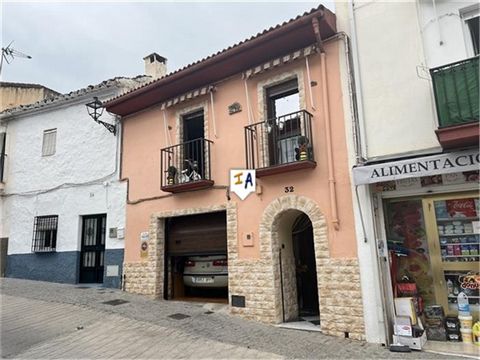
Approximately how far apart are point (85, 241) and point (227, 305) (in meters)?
5.75

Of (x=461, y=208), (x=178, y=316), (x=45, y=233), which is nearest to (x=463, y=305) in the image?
(x=461, y=208)

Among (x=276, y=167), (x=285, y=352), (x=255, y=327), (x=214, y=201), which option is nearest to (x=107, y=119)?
(x=214, y=201)

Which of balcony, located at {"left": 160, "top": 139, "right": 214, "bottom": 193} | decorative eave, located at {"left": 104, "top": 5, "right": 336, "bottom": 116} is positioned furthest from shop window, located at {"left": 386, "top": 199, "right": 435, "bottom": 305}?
balcony, located at {"left": 160, "top": 139, "right": 214, "bottom": 193}

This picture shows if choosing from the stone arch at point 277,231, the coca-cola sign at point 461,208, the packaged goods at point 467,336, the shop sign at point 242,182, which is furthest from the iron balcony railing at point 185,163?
the packaged goods at point 467,336

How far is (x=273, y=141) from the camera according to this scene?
27.4 feet

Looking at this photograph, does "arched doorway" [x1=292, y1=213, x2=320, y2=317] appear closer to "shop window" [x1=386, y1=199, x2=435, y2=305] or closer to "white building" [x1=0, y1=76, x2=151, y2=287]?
"shop window" [x1=386, y1=199, x2=435, y2=305]

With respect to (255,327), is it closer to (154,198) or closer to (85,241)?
(154,198)

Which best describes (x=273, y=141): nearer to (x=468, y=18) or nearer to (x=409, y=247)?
(x=409, y=247)

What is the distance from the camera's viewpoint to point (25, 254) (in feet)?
42.3

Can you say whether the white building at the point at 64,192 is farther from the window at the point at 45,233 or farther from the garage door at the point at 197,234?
the garage door at the point at 197,234

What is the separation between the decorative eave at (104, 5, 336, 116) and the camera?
7430 millimetres

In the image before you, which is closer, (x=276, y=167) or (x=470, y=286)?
(x=470, y=286)

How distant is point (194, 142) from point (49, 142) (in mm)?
6685

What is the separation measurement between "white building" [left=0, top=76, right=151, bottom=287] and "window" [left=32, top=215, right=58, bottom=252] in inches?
1.4
